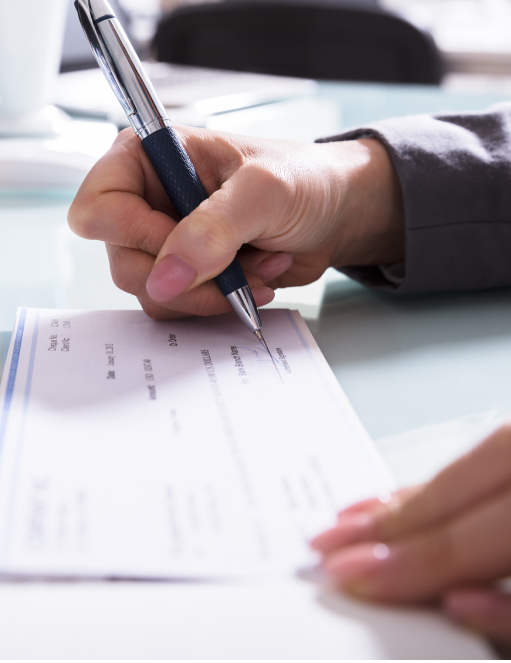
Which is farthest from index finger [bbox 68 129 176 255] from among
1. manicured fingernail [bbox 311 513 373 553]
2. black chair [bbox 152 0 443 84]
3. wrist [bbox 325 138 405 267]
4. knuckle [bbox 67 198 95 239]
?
black chair [bbox 152 0 443 84]

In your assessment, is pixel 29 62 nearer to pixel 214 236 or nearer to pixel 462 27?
pixel 214 236

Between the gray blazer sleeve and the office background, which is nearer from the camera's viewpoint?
the office background

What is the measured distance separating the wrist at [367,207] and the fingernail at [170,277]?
155 millimetres

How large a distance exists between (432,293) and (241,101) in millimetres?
568

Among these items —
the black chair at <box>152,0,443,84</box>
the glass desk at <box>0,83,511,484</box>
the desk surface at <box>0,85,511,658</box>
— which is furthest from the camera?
the black chair at <box>152,0,443,84</box>

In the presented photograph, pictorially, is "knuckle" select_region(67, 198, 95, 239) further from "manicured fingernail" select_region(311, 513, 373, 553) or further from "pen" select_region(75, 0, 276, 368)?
"manicured fingernail" select_region(311, 513, 373, 553)

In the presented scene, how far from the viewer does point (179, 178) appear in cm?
44

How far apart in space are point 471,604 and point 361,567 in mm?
37

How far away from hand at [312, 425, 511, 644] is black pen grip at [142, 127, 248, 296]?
8.8 inches

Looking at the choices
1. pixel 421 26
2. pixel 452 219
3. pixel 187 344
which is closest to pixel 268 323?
pixel 187 344

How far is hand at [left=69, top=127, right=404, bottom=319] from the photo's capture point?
1.37ft

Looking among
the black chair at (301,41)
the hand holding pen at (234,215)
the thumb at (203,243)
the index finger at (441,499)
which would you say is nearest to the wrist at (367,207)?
the hand holding pen at (234,215)

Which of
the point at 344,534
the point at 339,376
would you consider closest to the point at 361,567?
the point at 344,534

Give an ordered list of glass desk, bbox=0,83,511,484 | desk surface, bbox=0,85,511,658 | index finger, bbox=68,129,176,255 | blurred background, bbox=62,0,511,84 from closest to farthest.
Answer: desk surface, bbox=0,85,511,658, glass desk, bbox=0,83,511,484, index finger, bbox=68,129,176,255, blurred background, bbox=62,0,511,84
